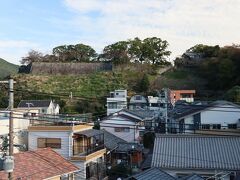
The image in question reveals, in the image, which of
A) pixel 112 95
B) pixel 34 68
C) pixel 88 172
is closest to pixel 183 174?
pixel 88 172

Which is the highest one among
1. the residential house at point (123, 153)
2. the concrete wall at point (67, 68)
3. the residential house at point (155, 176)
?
the concrete wall at point (67, 68)

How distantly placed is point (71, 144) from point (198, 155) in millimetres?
8164

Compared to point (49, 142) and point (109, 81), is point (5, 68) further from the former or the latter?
point (49, 142)

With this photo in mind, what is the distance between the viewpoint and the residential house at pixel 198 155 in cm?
1703

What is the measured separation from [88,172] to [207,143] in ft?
25.5

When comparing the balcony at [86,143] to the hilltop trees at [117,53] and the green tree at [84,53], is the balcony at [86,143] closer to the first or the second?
the hilltop trees at [117,53]

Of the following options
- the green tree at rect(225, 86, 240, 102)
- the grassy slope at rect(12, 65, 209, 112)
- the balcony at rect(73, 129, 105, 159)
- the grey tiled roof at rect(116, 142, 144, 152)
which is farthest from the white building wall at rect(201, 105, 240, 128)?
the grassy slope at rect(12, 65, 209, 112)

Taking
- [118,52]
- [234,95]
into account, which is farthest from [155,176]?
[118,52]

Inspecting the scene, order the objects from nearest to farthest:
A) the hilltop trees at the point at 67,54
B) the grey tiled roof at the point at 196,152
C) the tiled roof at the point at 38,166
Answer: the tiled roof at the point at 38,166 → the grey tiled roof at the point at 196,152 → the hilltop trees at the point at 67,54

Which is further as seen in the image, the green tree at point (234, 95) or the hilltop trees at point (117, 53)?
the hilltop trees at point (117, 53)

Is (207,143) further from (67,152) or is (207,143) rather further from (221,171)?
(67,152)

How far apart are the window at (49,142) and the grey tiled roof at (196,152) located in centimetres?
683

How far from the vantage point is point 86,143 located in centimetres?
2542

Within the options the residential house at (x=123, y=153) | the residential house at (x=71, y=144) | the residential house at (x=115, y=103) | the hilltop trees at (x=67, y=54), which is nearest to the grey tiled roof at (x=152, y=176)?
the residential house at (x=71, y=144)
